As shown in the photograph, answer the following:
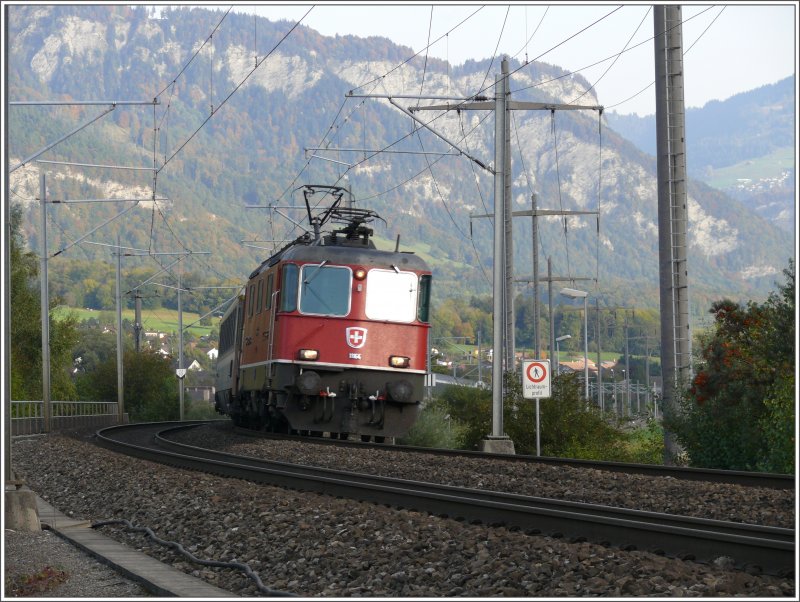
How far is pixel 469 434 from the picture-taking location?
32.1 metres

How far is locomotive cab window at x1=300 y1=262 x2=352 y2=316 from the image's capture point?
77.3 feet

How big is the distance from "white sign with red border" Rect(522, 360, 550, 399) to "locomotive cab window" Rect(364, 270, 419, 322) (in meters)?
2.70

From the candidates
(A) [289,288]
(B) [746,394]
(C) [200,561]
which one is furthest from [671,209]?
(C) [200,561]

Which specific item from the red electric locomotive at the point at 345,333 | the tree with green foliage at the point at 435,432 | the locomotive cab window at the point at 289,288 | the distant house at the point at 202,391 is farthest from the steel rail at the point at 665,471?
the distant house at the point at 202,391

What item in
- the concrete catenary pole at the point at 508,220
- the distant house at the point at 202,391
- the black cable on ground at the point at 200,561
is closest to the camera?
the black cable on ground at the point at 200,561

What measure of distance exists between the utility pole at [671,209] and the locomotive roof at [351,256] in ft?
17.1

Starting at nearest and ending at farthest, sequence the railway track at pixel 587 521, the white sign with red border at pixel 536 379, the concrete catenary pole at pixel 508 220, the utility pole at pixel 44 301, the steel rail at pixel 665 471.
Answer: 1. the railway track at pixel 587 521
2. the steel rail at pixel 665 471
3. the white sign with red border at pixel 536 379
4. the concrete catenary pole at pixel 508 220
5. the utility pole at pixel 44 301

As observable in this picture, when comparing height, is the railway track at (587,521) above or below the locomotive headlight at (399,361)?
below

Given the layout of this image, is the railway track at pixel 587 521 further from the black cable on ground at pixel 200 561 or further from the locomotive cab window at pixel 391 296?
the locomotive cab window at pixel 391 296

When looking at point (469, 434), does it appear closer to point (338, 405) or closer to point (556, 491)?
point (338, 405)

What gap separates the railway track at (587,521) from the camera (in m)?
8.67

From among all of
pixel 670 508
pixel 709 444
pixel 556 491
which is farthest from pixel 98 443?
pixel 670 508

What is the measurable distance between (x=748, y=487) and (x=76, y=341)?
56115mm

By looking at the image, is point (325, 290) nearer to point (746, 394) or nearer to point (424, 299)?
point (424, 299)
